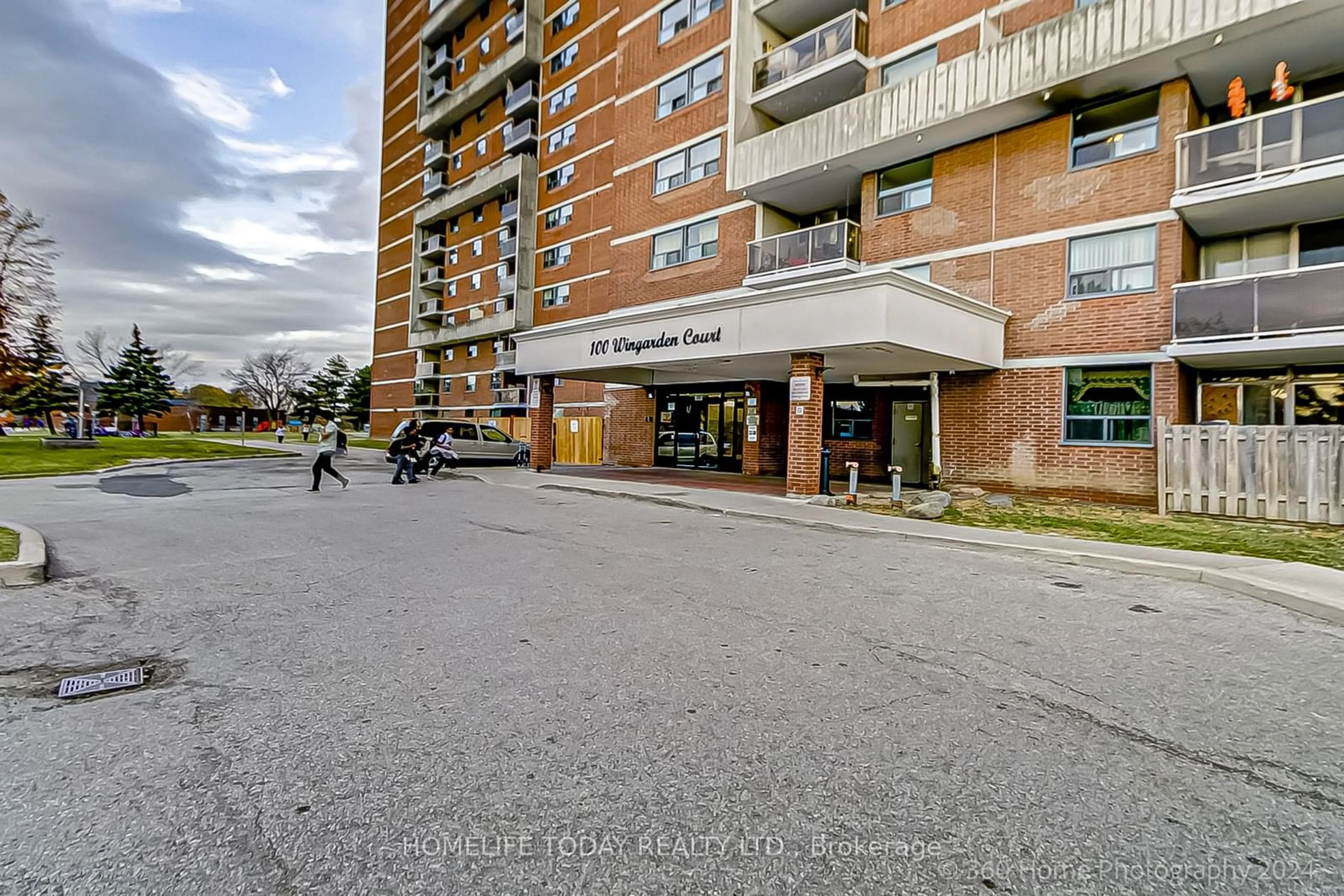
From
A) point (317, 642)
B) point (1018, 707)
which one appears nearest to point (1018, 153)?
point (1018, 707)

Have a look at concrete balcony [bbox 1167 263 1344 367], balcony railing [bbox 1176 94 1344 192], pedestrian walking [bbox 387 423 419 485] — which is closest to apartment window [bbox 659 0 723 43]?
balcony railing [bbox 1176 94 1344 192]

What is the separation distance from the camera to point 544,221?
39.3 meters

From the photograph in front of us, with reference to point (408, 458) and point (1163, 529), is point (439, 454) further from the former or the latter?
point (1163, 529)

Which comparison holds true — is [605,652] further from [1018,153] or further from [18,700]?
[1018,153]

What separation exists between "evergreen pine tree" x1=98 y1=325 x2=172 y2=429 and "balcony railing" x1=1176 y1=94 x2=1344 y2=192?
248 ft

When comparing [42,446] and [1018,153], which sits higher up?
[1018,153]

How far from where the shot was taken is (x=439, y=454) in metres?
20.6

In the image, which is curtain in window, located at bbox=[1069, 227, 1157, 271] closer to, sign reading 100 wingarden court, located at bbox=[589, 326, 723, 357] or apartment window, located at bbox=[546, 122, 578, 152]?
sign reading 100 wingarden court, located at bbox=[589, 326, 723, 357]

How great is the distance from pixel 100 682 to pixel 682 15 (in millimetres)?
25767

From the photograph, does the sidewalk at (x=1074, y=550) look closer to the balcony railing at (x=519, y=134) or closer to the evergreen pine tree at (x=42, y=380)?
the evergreen pine tree at (x=42, y=380)

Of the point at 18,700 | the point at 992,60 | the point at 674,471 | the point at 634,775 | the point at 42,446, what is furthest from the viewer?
the point at 42,446

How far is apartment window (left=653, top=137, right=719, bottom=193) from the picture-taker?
22297 mm

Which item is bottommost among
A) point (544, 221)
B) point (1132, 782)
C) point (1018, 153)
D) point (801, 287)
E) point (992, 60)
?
point (1132, 782)

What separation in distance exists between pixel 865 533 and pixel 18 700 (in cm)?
910
